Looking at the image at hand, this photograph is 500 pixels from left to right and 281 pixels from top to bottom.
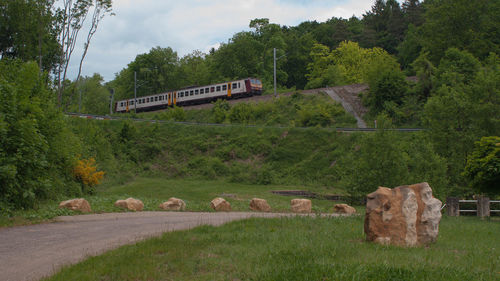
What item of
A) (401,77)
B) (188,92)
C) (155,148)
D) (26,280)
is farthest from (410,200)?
(188,92)

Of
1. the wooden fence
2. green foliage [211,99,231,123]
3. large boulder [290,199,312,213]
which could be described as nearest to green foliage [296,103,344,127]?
green foliage [211,99,231,123]

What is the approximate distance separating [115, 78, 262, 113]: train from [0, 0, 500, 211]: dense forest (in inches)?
511

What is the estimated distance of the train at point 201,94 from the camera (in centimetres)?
5481

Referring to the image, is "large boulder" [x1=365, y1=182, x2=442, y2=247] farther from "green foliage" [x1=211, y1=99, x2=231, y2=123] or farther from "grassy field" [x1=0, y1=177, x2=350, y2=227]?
"green foliage" [x1=211, y1=99, x2=231, y2=123]

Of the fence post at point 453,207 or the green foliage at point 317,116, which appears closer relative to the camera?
the fence post at point 453,207

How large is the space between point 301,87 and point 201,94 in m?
34.5

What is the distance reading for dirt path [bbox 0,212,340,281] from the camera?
22.6ft

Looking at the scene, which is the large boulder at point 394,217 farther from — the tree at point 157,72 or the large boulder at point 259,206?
the tree at point 157,72

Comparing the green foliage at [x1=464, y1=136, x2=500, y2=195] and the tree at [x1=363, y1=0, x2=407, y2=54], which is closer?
the green foliage at [x1=464, y1=136, x2=500, y2=195]

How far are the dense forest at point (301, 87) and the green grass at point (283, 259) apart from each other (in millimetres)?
7828

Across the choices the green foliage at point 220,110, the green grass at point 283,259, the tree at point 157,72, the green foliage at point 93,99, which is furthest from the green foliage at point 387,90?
the green foliage at point 93,99

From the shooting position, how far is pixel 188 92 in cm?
5878

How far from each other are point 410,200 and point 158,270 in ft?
17.9

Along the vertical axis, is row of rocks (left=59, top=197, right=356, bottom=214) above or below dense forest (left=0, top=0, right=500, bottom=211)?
below
